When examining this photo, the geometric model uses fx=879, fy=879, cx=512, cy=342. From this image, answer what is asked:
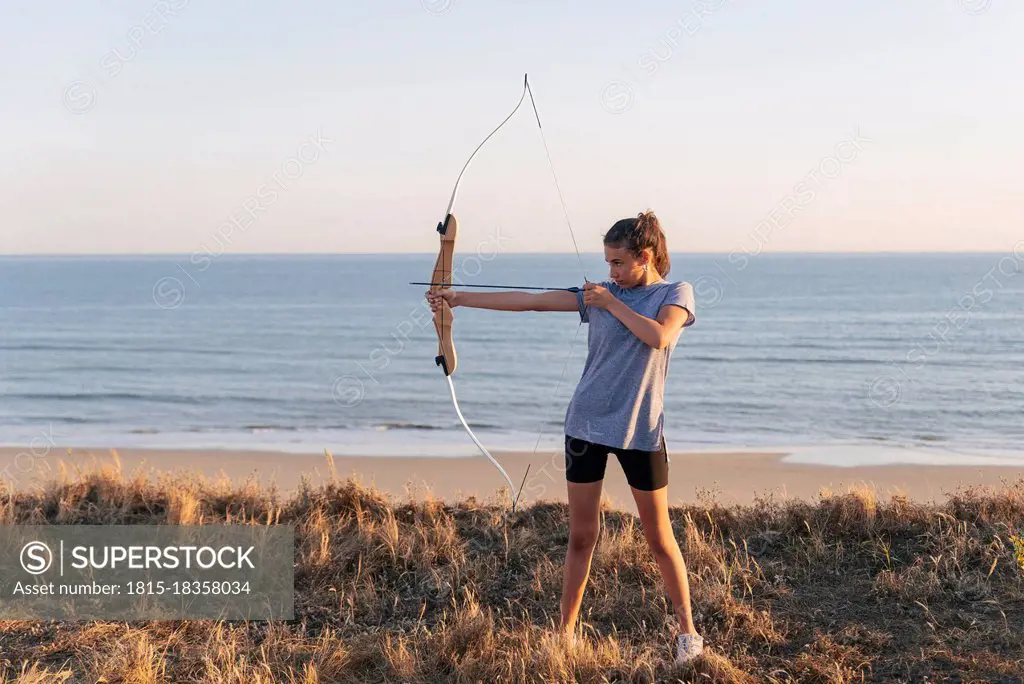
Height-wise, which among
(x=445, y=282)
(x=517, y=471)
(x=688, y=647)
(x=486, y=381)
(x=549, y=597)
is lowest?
(x=486, y=381)

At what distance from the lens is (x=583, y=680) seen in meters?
3.12

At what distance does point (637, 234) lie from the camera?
314 centimetres

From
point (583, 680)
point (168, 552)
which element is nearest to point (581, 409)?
point (583, 680)

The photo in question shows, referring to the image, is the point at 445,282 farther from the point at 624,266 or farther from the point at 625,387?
the point at 625,387

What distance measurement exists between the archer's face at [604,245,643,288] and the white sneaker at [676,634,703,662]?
134 cm

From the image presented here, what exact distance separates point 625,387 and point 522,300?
1.69ft

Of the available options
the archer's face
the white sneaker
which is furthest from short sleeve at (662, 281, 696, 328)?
the white sneaker

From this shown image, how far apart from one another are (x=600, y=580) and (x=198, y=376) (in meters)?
18.2

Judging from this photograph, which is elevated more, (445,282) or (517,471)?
(445,282)

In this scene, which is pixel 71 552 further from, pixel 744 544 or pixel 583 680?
pixel 744 544

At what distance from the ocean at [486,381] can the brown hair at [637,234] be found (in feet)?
27.0

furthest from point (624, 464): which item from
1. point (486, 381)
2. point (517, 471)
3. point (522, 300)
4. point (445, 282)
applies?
A: point (486, 381)

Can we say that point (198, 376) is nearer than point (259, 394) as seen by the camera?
No

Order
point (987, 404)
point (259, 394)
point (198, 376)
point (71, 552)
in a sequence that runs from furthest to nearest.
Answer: point (198, 376) → point (259, 394) → point (987, 404) → point (71, 552)
